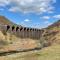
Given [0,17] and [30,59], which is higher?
[0,17]

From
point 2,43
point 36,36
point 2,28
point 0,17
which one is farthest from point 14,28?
point 0,17

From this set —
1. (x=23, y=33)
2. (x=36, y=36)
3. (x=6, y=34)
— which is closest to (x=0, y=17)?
(x=36, y=36)

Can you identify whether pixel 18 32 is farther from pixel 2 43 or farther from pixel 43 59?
pixel 43 59

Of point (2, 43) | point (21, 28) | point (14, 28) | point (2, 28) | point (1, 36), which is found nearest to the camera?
point (2, 43)

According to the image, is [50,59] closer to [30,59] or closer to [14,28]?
[30,59]

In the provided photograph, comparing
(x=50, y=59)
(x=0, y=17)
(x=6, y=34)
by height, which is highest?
(x=0, y=17)

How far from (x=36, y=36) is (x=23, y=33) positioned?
55.5 feet

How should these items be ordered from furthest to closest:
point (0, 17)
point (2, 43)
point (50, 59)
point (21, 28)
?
1. point (0, 17)
2. point (21, 28)
3. point (2, 43)
4. point (50, 59)

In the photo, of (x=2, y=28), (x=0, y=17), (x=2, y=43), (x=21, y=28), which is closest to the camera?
(x=2, y=43)

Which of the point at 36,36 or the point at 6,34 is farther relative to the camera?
the point at 36,36

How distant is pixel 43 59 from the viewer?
2573cm

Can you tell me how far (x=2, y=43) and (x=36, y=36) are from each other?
42216 millimetres

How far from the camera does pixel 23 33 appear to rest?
73.9m

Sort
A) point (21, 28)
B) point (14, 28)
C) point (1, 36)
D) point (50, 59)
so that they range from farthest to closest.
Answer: point (21, 28) < point (14, 28) < point (1, 36) < point (50, 59)
